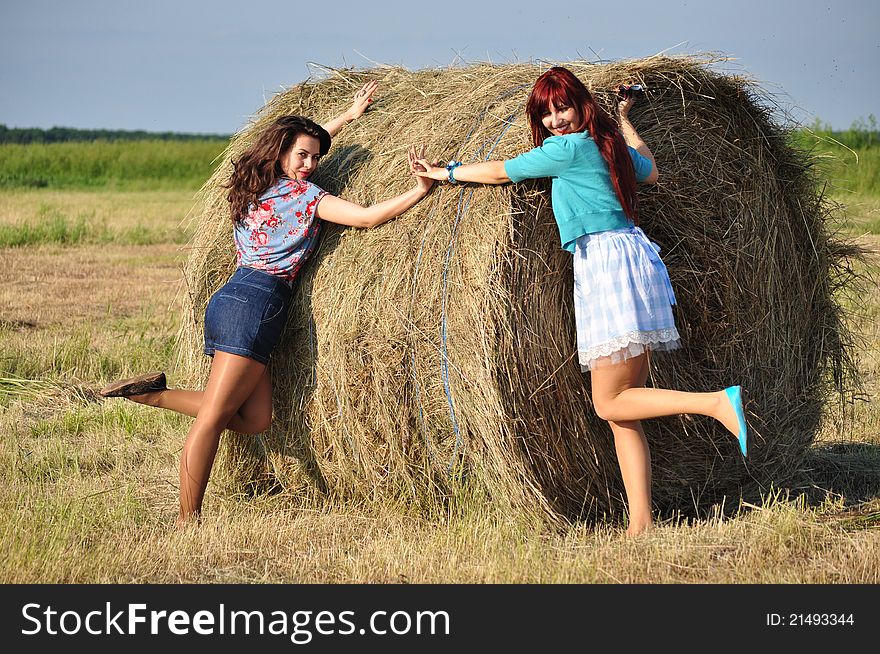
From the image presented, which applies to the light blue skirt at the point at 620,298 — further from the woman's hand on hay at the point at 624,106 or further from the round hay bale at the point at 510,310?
the woman's hand on hay at the point at 624,106

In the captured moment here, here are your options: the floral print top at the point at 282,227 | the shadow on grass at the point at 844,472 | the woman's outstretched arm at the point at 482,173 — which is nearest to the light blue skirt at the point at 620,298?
the woman's outstretched arm at the point at 482,173

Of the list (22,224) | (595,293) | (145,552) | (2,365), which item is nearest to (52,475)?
(145,552)

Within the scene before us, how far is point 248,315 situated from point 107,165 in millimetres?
33332

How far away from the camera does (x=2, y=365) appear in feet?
26.7

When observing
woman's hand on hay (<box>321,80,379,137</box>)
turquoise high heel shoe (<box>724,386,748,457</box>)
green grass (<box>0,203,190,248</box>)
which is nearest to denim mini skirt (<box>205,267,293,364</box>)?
woman's hand on hay (<box>321,80,379,137</box>)

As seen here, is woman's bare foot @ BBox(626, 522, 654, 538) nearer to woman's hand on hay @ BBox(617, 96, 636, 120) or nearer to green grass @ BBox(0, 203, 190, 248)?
woman's hand on hay @ BBox(617, 96, 636, 120)

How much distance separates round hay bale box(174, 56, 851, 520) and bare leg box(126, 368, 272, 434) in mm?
119

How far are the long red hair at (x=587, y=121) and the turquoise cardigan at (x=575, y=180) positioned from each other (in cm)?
4

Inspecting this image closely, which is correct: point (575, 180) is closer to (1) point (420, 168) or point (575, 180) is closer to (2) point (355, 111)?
(1) point (420, 168)

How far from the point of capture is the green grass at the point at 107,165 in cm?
3344

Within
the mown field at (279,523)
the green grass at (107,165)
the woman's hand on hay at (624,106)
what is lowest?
the mown field at (279,523)

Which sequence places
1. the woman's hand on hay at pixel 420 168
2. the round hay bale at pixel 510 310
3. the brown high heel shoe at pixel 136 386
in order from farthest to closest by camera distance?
the brown high heel shoe at pixel 136 386 < the woman's hand on hay at pixel 420 168 < the round hay bale at pixel 510 310

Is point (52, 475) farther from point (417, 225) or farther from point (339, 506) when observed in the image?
point (417, 225)

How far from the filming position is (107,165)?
120ft
